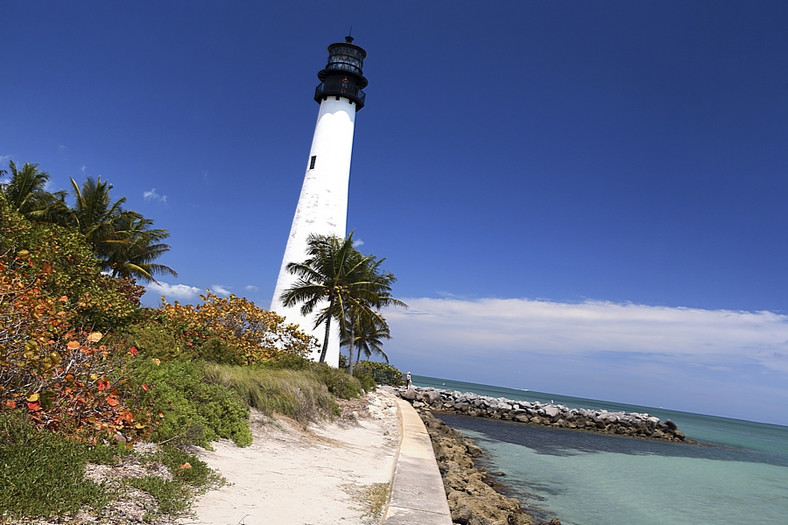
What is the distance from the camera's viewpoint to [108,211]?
27.6 meters

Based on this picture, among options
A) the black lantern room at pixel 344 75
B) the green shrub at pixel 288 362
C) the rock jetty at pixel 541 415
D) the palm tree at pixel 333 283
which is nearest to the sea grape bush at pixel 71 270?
the green shrub at pixel 288 362

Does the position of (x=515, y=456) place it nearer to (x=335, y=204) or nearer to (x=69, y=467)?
(x=335, y=204)

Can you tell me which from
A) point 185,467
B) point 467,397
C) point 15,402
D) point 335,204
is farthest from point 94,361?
point 467,397

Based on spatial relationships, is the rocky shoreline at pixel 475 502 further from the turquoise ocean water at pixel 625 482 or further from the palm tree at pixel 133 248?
the palm tree at pixel 133 248

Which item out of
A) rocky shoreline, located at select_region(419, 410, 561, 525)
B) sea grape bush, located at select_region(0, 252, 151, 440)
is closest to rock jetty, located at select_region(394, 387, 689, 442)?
rocky shoreline, located at select_region(419, 410, 561, 525)

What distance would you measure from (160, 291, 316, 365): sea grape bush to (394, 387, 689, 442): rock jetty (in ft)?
58.7

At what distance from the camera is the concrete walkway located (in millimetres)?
5156

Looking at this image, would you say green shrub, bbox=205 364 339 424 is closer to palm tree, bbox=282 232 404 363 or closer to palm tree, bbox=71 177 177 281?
palm tree, bbox=282 232 404 363

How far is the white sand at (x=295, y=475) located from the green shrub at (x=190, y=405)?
0.92 feet

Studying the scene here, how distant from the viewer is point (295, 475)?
685cm

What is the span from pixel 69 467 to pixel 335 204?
907 inches

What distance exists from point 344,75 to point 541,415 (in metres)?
27.3

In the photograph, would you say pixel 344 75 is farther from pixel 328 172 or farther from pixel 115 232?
pixel 115 232

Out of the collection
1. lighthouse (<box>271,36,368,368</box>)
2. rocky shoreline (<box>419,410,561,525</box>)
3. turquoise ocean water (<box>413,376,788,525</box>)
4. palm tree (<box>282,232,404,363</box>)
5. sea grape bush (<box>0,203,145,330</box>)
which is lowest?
turquoise ocean water (<box>413,376,788,525</box>)
